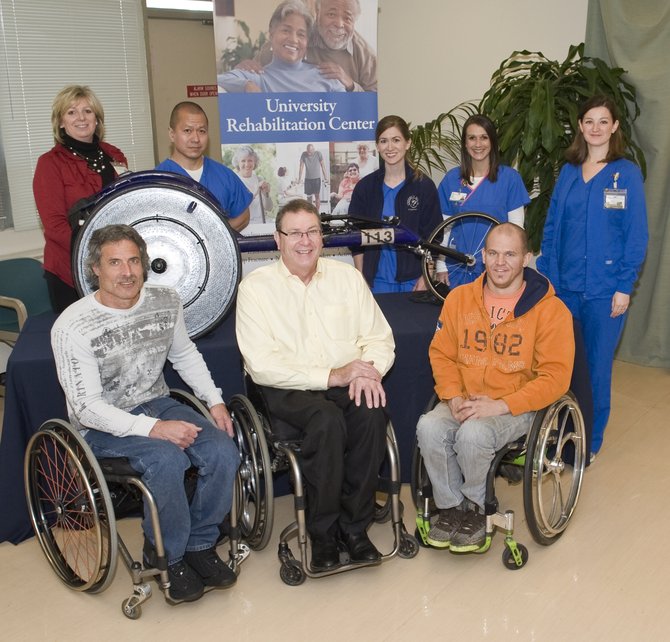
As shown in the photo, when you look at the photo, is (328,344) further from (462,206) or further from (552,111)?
(552,111)

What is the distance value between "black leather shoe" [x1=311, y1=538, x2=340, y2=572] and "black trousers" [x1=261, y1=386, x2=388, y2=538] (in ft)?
0.10

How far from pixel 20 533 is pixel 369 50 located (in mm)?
2653

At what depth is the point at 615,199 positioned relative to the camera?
2832 millimetres

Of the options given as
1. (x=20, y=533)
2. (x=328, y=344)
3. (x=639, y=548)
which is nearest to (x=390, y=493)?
(x=328, y=344)

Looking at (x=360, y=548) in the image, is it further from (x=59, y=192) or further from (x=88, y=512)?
(x=59, y=192)

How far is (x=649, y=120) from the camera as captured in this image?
3.89 m

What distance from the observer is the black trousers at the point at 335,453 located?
7.16 feet

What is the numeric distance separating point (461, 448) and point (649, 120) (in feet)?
8.16

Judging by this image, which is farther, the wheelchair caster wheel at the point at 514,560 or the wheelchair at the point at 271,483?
the wheelchair caster wheel at the point at 514,560

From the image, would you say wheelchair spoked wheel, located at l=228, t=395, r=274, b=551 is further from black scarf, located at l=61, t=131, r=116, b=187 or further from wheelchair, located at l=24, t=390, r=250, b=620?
black scarf, located at l=61, t=131, r=116, b=187

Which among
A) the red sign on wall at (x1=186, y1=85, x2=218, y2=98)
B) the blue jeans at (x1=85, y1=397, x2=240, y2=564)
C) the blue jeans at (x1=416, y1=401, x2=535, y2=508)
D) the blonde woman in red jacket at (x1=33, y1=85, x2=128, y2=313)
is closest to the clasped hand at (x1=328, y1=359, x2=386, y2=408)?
the blue jeans at (x1=416, y1=401, x2=535, y2=508)

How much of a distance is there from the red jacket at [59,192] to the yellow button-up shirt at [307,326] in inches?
34.0

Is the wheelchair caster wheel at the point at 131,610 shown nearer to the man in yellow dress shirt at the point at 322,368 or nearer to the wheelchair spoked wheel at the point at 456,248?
the man in yellow dress shirt at the point at 322,368

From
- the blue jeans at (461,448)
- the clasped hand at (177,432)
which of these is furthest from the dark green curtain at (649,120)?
the clasped hand at (177,432)
